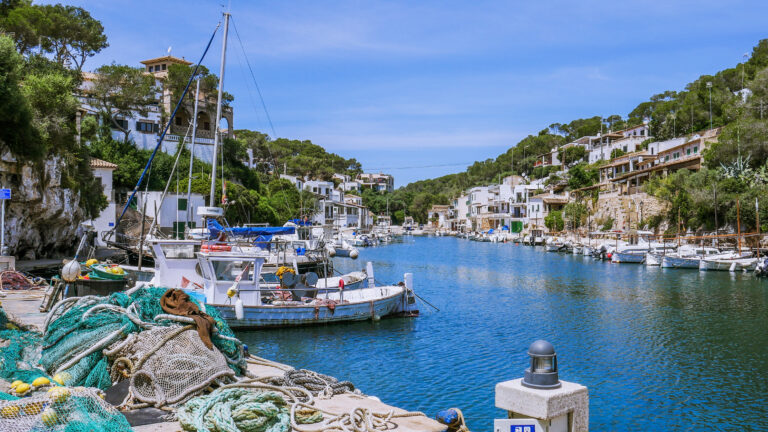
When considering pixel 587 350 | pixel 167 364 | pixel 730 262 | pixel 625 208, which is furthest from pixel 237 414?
pixel 625 208

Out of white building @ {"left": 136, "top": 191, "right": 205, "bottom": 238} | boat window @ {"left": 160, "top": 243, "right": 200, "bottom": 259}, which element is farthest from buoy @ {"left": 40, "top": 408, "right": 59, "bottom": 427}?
white building @ {"left": 136, "top": 191, "right": 205, "bottom": 238}

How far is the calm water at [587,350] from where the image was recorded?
1180cm

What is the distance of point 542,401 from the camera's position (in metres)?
4.73

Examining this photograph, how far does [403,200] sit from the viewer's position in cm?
14125

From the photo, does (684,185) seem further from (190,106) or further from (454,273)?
(190,106)

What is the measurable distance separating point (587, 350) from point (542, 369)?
42.4 ft

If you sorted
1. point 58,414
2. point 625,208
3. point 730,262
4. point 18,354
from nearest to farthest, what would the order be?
1. point 58,414
2. point 18,354
3. point 730,262
4. point 625,208

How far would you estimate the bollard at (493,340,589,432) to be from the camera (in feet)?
15.5

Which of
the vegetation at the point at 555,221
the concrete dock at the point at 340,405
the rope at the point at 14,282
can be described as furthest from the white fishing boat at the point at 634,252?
the concrete dock at the point at 340,405

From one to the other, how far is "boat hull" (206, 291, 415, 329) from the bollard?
1305cm

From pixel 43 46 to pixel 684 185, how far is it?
52886 millimetres

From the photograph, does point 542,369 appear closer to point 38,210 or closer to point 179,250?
point 179,250

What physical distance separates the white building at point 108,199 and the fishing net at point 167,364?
34841mm

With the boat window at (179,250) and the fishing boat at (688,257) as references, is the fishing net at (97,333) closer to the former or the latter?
the boat window at (179,250)
